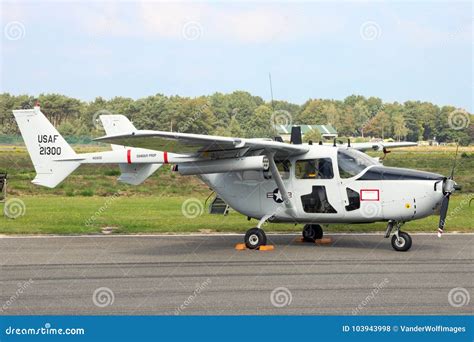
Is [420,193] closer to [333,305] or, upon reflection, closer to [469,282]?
[469,282]

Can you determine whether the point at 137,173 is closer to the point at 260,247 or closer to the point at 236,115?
the point at 260,247

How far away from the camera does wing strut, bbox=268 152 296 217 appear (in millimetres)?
17031

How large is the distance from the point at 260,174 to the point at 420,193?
367 centimetres

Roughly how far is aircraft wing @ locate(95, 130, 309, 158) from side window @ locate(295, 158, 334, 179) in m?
0.34

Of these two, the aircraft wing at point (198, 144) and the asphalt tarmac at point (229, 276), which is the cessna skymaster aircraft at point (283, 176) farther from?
the asphalt tarmac at point (229, 276)

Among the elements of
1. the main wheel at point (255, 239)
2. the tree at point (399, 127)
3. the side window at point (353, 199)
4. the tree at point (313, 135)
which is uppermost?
the side window at point (353, 199)

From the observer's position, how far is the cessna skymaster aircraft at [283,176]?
1623cm

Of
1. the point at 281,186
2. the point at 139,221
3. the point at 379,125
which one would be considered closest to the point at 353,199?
the point at 281,186

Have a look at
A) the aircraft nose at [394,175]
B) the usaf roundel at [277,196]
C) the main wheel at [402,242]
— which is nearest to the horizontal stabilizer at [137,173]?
the usaf roundel at [277,196]

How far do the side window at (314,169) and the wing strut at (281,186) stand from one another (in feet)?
1.58

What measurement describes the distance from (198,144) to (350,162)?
11.1 feet

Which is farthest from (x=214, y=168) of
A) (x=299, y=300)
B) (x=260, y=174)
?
(x=299, y=300)

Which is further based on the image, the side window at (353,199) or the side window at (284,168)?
the side window at (284,168)

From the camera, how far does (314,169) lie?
57.1 ft
